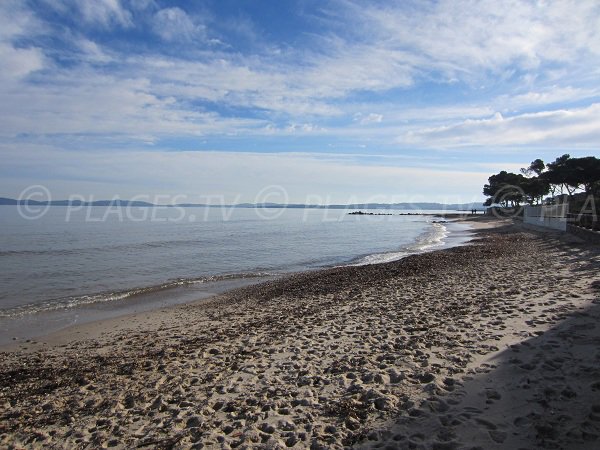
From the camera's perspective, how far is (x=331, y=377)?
19.1 feet

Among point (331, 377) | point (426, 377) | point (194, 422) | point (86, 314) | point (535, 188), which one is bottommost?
point (86, 314)

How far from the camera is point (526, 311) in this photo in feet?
27.7

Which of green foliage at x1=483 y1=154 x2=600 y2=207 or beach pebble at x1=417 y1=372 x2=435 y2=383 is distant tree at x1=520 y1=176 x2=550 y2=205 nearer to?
green foliage at x1=483 y1=154 x2=600 y2=207

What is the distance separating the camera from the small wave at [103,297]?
42.9ft

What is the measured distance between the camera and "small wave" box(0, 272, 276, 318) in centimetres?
1309

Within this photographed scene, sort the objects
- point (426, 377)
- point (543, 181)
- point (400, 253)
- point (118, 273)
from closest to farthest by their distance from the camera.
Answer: point (426, 377), point (118, 273), point (400, 253), point (543, 181)

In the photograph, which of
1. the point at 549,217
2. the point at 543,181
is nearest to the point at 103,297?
the point at 549,217

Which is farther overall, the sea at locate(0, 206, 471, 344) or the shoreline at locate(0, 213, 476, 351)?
the sea at locate(0, 206, 471, 344)

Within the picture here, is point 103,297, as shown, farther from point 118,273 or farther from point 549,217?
point 549,217

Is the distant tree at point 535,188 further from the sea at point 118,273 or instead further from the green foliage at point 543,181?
the sea at point 118,273

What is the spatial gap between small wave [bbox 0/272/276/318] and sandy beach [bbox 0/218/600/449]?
11.3 feet

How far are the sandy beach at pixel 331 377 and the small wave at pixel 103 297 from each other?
3.43m

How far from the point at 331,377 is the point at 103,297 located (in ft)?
38.5

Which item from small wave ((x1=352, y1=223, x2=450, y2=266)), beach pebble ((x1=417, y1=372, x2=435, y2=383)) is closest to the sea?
small wave ((x1=352, y1=223, x2=450, y2=266))
